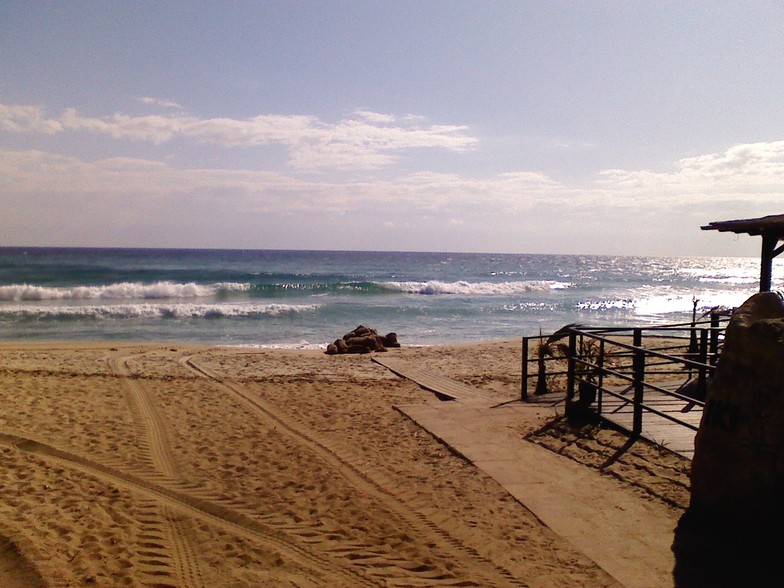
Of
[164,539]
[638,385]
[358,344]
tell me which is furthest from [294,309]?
[164,539]

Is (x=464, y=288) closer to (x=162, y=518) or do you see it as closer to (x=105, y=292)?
(x=105, y=292)

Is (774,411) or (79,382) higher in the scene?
(774,411)

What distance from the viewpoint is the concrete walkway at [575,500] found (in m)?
3.97

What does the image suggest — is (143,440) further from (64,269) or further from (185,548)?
(64,269)

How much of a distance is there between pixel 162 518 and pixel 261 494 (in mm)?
877

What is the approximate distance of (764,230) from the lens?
8.80 meters

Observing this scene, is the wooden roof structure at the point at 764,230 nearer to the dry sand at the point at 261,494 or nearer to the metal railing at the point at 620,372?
the metal railing at the point at 620,372

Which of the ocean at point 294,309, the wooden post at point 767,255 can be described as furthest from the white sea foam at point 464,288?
the wooden post at point 767,255

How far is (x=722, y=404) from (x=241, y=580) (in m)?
3.50

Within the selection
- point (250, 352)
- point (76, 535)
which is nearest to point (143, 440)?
point (76, 535)

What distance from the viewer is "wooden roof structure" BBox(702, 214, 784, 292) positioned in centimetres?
828

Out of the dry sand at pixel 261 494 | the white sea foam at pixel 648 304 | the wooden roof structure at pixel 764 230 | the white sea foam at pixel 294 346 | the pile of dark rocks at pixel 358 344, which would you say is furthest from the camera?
the white sea foam at pixel 648 304

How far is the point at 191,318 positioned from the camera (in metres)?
26.5

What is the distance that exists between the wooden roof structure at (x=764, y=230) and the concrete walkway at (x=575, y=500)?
13.0ft
